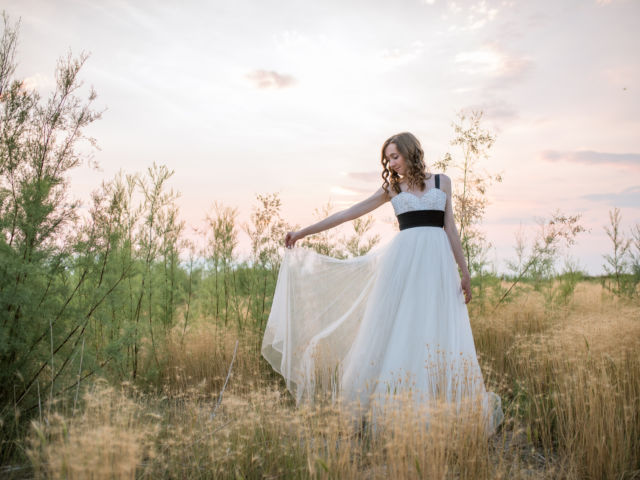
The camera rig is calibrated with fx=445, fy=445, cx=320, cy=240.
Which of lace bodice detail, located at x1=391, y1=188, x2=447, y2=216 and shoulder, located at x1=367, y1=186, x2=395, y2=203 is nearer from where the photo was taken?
lace bodice detail, located at x1=391, y1=188, x2=447, y2=216

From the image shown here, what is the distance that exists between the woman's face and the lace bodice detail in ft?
0.74

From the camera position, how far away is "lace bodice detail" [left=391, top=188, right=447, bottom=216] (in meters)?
3.83

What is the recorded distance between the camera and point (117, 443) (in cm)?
215

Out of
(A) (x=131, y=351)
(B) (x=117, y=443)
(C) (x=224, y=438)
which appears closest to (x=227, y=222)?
(A) (x=131, y=351)

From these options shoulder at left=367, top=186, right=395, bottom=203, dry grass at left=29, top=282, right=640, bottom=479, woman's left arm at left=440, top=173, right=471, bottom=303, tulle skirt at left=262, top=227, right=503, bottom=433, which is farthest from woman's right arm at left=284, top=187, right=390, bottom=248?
dry grass at left=29, top=282, right=640, bottom=479

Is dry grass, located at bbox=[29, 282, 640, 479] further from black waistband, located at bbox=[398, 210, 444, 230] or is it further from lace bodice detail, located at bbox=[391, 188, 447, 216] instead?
lace bodice detail, located at bbox=[391, 188, 447, 216]

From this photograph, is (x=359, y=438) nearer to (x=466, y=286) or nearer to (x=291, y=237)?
Answer: (x=466, y=286)

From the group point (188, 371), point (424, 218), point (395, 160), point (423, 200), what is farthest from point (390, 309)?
point (188, 371)

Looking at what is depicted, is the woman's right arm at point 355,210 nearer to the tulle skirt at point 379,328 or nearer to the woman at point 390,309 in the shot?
the woman at point 390,309

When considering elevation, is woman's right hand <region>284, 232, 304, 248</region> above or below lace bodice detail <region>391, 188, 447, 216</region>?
below

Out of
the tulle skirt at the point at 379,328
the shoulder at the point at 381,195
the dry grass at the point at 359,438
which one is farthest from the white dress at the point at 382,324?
the dry grass at the point at 359,438

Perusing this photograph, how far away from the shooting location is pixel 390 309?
12.3 feet

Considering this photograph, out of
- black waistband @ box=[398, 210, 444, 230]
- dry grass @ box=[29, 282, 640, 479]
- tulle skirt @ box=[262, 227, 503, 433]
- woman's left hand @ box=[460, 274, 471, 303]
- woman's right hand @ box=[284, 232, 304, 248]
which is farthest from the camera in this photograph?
woman's right hand @ box=[284, 232, 304, 248]

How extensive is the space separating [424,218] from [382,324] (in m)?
0.98
